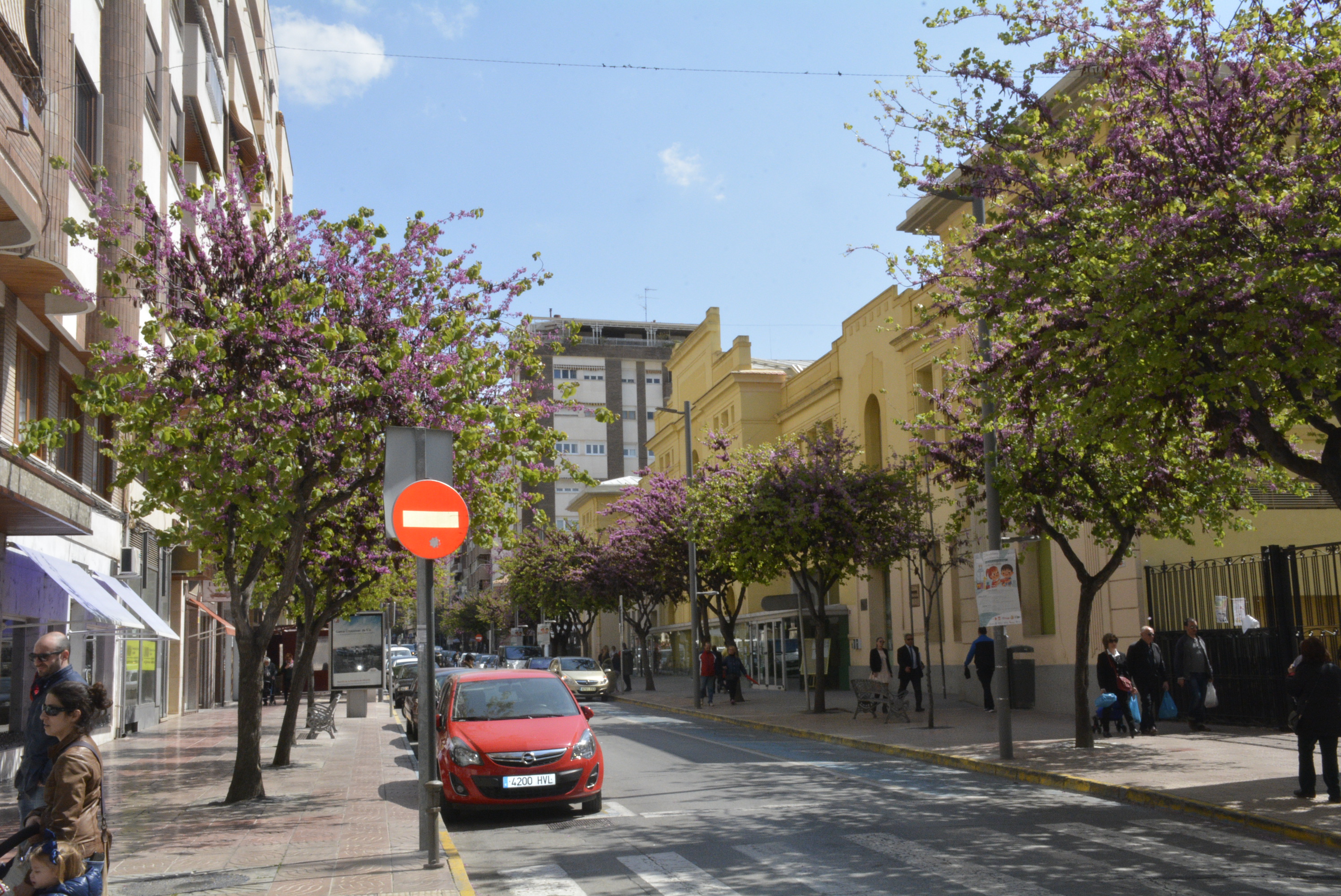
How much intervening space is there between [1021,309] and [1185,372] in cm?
164

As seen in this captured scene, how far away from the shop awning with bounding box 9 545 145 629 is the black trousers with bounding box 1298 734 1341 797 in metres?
14.7

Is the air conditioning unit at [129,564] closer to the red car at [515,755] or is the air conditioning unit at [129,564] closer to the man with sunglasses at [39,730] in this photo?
the red car at [515,755]

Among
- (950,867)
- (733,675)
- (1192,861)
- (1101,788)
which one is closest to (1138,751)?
(1101,788)

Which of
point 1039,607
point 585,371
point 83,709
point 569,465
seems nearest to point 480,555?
point 585,371

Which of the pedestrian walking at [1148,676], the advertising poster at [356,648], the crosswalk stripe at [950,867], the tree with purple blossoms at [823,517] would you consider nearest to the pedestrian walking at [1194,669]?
the pedestrian walking at [1148,676]

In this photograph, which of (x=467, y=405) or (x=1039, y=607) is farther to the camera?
(x=1039, y=607)

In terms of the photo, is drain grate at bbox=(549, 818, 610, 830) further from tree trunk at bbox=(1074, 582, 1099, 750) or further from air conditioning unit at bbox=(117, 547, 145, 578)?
air conditioning unit at bbox=(117, 547, 145, 578)

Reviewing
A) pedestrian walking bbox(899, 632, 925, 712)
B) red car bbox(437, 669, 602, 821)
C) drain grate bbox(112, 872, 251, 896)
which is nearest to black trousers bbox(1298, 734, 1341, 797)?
red car bbox(437, 669, 602, 821)

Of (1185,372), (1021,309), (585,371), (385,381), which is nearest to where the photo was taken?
(1185,372)

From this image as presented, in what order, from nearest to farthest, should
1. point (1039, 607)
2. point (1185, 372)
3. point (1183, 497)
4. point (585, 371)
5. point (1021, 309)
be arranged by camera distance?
point (1185, 372) → point (1021, 309) → point (1183, 497) → point (1039, 607) → point (585, 371)

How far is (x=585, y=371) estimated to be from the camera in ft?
350

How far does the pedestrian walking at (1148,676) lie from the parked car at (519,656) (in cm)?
2687

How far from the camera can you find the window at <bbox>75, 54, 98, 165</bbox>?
1950 cm

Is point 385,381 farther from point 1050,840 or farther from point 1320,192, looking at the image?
point 1320,192
